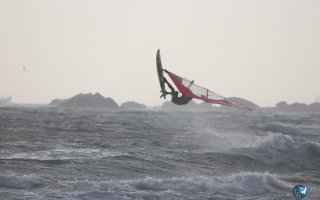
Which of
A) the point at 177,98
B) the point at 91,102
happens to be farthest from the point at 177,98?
the point at 91,102

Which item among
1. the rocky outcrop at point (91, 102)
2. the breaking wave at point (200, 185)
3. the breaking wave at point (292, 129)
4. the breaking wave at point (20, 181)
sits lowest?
the breaking wave at point (200, 185)

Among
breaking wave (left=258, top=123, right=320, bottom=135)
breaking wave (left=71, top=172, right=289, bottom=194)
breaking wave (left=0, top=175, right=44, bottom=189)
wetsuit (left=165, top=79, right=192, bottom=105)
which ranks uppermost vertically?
wetsuit (left=165, top=79, right=192, bottom=105)

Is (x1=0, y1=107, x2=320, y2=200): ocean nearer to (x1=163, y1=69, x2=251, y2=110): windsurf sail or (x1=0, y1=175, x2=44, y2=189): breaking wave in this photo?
(x1=0, y1=175, x2=44, y2=189): breaking wave

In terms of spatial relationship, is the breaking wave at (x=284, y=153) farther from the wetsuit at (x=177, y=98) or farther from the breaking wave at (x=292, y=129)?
the breaking wave at (x=292, y=129)

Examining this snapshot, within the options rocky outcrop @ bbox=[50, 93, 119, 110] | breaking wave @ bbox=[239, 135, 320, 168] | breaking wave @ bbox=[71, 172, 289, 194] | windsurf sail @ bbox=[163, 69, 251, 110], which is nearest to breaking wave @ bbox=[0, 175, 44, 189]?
breaking wave @ bbox=[71, 172, 289, 194]

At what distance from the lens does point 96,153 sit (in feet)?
65.0

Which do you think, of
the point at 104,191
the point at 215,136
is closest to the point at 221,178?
the point at 104,191

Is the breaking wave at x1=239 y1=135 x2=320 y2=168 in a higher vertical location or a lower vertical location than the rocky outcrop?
lower

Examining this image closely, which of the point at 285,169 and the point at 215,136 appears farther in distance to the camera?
the point at 215,136

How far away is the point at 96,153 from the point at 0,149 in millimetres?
4398

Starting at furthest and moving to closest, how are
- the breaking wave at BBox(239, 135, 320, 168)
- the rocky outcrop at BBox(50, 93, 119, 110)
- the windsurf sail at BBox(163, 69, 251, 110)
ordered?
1. the rocky outcrop at BBox(50, 93, 119, 110)
2. the breaking wave at BBox(239, 135, 320, 168)
3. the windsurf sail at BBox(163, 69, 251, 110)

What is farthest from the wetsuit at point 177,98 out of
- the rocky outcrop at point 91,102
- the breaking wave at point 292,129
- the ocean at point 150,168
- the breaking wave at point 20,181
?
the rocky outcrop at point 91,102

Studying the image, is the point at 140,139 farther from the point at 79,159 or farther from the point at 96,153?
the point at 79,159

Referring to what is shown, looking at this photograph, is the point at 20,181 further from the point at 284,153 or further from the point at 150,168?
the point at 284,153
